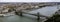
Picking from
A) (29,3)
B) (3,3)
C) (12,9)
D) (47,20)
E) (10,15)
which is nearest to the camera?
(47,20)

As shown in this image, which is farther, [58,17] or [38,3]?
[38,3]

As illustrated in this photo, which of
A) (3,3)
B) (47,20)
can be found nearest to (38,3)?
(3,3)

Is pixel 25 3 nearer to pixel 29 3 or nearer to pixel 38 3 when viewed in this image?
pixel 29 3

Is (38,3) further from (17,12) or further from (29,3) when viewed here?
(17,12)

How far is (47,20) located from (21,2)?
929 millimetres

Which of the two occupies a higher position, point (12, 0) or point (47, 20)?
point (12, 0)

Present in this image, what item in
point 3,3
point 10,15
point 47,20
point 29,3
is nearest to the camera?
point 47,20

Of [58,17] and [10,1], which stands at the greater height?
[10,1]

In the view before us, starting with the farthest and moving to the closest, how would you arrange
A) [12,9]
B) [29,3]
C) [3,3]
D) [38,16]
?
[29,3] → [3,3] → [12,9] → [38,16]

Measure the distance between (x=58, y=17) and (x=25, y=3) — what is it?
0.88 m

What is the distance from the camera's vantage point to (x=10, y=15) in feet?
5.16

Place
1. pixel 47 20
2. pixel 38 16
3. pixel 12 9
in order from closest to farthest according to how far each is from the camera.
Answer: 1. pixel 47 20
2. pixel 38 16
3. pixel 12 9

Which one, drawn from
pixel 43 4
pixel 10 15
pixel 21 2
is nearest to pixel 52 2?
pixel 43 4

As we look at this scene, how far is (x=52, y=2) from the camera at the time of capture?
2.14m
